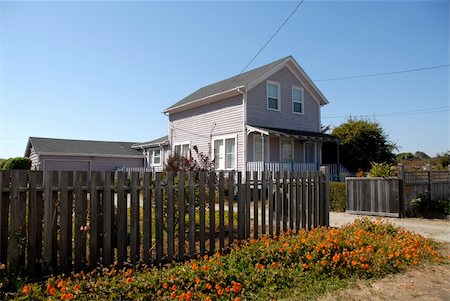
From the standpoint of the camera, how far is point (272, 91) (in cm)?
2069

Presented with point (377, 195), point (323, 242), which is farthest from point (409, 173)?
point (323, 242)

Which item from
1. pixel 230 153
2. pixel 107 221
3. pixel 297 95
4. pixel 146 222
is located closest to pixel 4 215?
pixel 107 221

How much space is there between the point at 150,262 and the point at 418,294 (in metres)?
3.77

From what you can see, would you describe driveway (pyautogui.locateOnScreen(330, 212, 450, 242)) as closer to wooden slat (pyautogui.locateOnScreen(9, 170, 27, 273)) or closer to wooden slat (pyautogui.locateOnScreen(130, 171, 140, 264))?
wooden slat (pyautogui.locateOnScreen(130, 171, 140, 264))

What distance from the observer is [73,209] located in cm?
499

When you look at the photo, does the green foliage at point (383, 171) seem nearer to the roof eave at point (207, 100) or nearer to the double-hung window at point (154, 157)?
the roof eave at point (207, 100)

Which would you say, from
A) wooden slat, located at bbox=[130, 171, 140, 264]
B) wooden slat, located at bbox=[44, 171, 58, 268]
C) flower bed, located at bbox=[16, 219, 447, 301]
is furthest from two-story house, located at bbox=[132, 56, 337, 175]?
wooden slat, located at bbox=[44, 171, 58, 268]

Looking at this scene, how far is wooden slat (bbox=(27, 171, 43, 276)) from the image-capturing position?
4375mm

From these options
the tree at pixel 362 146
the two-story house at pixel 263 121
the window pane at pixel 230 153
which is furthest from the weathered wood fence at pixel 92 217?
the tree at pixel 362 146

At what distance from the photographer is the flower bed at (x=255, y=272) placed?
3834mm

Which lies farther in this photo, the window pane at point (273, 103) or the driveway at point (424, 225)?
the window pane at point (273, 103)

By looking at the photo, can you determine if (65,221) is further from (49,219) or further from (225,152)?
(225,152)

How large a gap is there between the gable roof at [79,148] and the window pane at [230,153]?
571 inches

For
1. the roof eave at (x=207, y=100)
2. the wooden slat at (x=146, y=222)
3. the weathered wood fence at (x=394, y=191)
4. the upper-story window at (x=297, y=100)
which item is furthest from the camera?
the upper-story window at (x=297, y=100)
